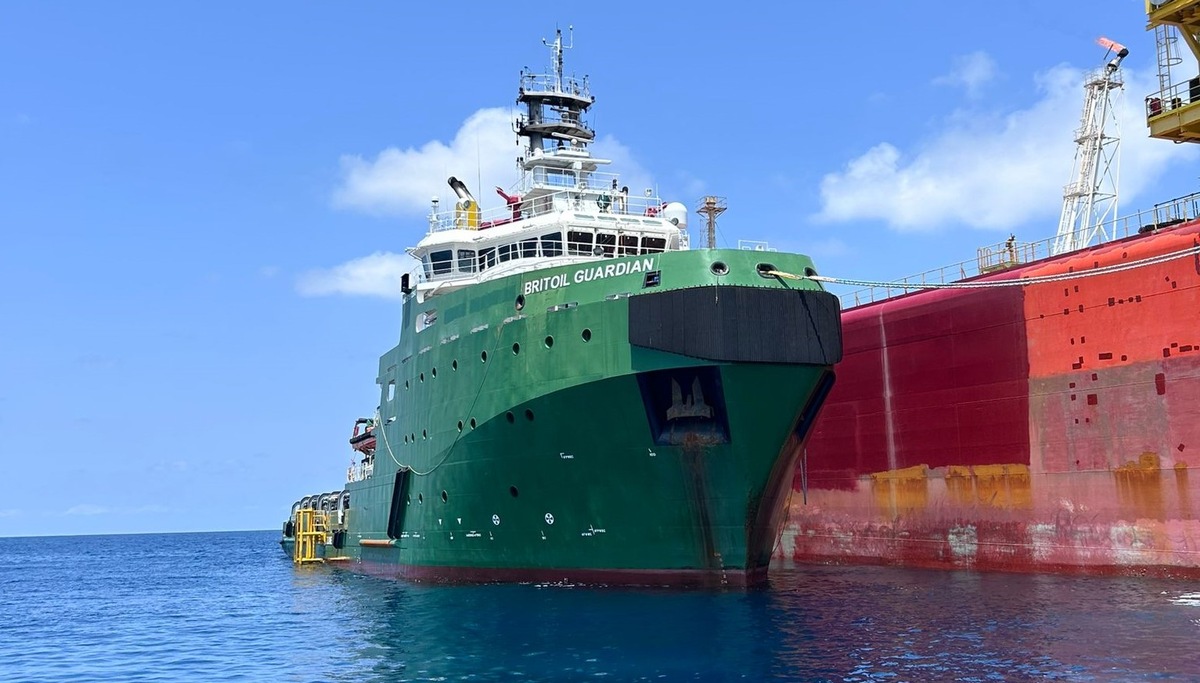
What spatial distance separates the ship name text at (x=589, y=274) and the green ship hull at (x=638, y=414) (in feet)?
0.10

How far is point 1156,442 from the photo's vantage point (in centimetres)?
2302

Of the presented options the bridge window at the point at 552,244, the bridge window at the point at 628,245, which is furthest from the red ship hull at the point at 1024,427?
the bridge window at the point at 552,244

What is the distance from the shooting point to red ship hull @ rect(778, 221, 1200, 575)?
22.9 m

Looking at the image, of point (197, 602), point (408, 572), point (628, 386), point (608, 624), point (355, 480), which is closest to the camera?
point (608, 624)

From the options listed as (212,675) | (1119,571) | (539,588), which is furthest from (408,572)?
(1119,571)

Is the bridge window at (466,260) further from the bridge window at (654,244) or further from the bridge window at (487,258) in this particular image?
the bridge window at (654,244)

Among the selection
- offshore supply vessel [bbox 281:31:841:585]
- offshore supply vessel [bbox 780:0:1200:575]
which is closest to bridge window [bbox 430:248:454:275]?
offshore supply vessel [bbox 281:31:841:585]

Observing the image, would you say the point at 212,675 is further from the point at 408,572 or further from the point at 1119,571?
the point at 1119,571

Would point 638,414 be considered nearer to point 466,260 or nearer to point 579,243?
point 579,243

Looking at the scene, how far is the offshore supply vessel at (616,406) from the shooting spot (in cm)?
2150

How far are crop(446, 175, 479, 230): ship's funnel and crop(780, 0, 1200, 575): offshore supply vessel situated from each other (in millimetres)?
12518

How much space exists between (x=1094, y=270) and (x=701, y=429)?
399 inches

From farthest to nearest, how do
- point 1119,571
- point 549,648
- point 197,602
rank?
point 197,602, point 1119,571, point 549,648

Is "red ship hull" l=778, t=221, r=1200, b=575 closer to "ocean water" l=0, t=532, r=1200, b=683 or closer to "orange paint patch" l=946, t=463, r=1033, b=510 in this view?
"orange paint patch" l=946, t=463, r=1033, b=510
